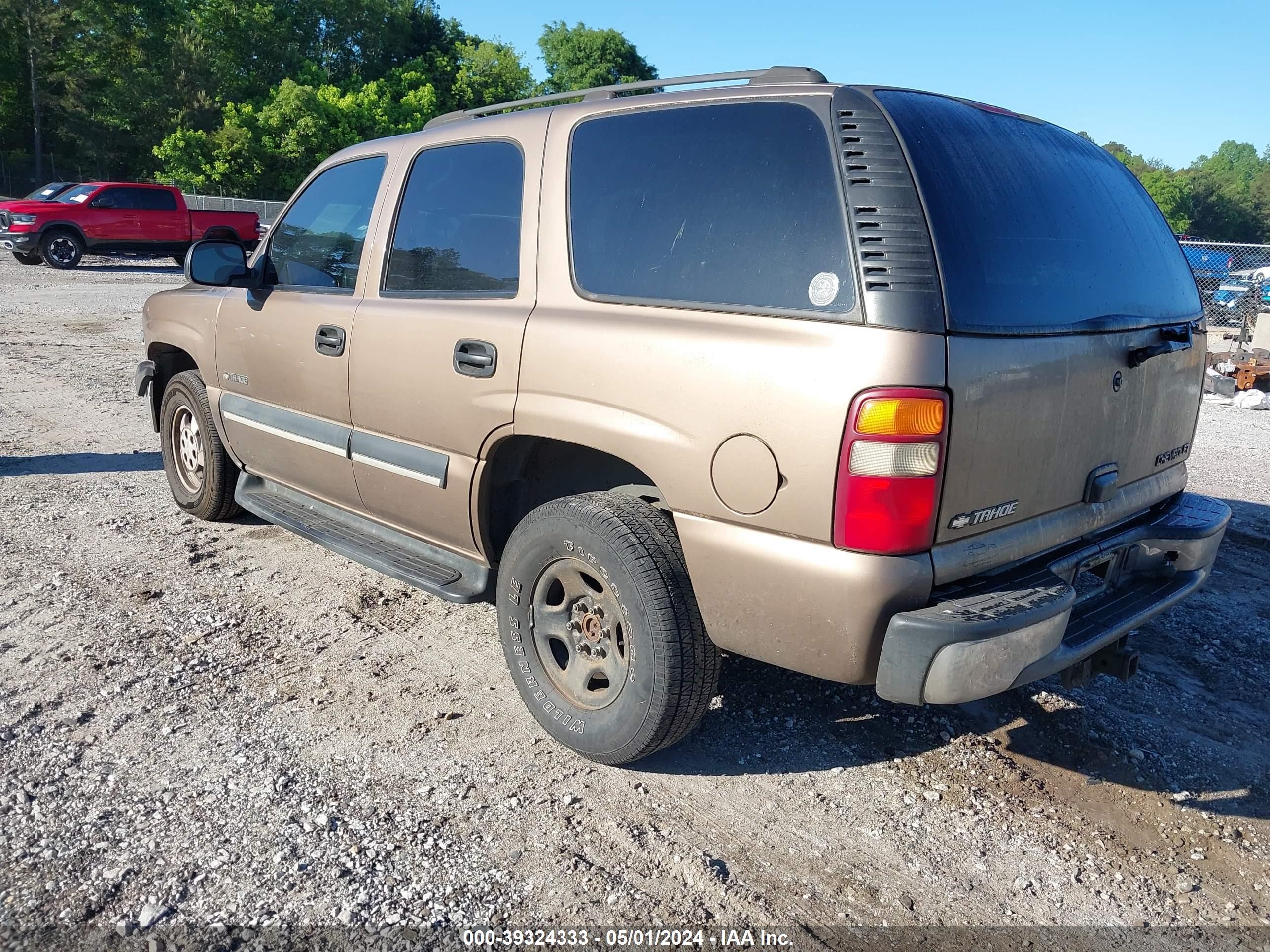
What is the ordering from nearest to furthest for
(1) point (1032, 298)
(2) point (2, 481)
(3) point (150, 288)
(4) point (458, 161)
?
(1) point (1032, 298) → (4) point (458, 161) → (2) point (2, 481) → (3) point (150, 288)

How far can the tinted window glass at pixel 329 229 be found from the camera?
4004 millimetres

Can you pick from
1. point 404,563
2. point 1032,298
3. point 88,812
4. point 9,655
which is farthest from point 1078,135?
point 9,655

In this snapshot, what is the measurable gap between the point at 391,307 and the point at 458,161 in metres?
0.61

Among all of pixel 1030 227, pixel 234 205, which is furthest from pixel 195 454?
pixel 234 205

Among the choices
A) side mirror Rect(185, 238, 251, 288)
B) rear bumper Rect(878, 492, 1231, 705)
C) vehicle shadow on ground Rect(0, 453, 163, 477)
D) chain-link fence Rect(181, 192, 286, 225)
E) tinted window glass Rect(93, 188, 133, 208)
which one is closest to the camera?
rear bumper Rect(878, 492, 1231, 705)

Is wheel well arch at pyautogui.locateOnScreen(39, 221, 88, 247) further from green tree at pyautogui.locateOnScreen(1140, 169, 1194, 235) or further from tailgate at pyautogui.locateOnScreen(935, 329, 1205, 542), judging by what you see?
green tree at pyautogui.locateOnScreen(1140, 169, 1194, 235)

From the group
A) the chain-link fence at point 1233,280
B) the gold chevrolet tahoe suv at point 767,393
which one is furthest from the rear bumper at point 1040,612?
the chain-link fence at point 1233,280

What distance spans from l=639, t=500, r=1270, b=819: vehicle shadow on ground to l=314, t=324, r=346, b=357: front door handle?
2.01m

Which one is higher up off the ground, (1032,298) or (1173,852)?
(1032,298)

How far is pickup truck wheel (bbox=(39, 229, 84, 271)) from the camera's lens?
20.6 m

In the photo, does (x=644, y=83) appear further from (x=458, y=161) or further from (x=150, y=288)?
(x=150, y=288)

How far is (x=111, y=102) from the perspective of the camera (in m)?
40.2

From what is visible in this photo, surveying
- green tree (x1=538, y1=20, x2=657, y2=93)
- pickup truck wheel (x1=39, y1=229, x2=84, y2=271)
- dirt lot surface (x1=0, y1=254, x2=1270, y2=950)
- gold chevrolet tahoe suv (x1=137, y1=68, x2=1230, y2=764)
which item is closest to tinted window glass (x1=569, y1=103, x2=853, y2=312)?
gold chevrolet tahoe suv (x1=137, y1=68, x2=1230, y2=764)

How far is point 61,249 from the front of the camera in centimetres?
2094
